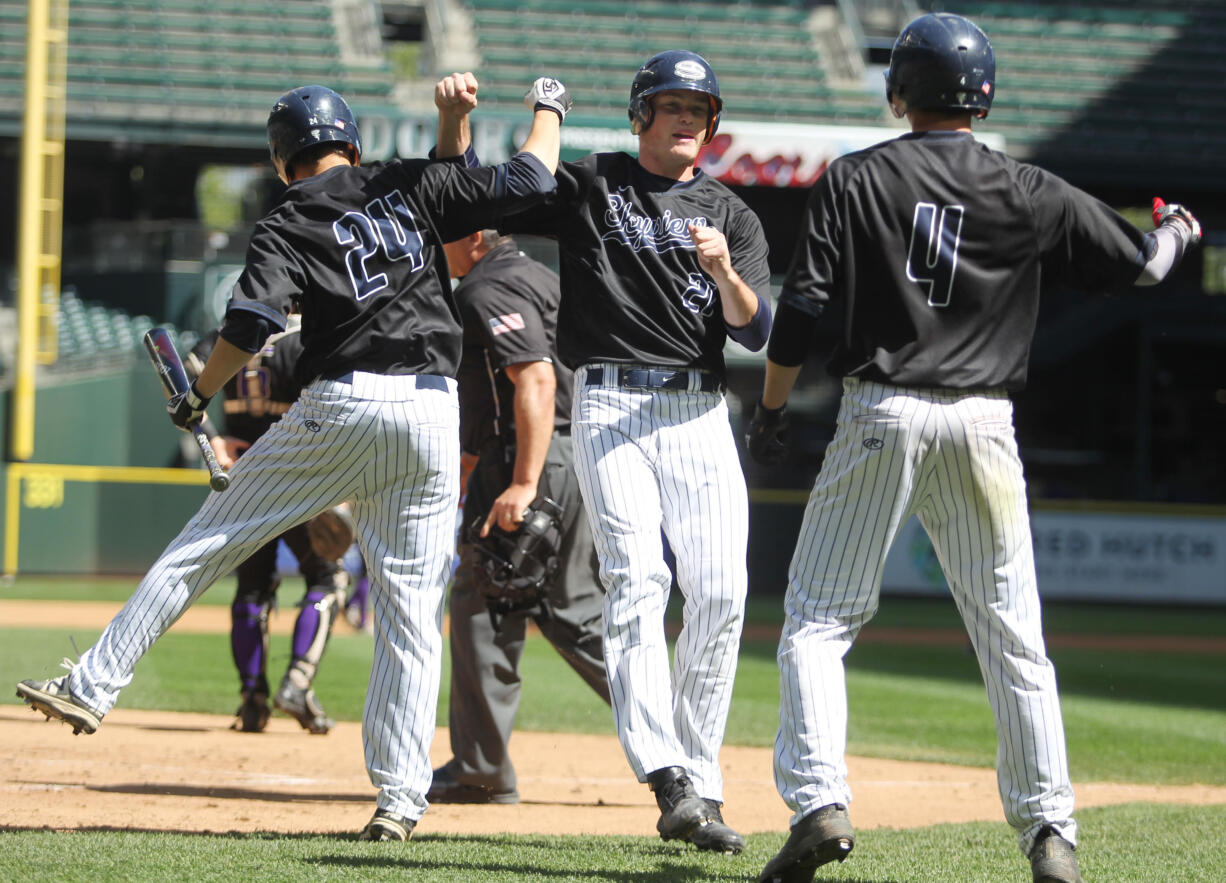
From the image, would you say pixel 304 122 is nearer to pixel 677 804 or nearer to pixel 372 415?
pixel 372 415

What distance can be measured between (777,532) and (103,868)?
49.0ft

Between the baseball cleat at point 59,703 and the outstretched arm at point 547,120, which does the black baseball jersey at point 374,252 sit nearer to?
the outstretched arm at point 547,120

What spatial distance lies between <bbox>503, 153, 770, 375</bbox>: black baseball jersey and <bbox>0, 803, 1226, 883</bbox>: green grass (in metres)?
1.30

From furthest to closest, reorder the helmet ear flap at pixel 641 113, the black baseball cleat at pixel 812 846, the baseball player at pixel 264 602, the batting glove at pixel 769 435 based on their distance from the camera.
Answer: the baseball player at pixel 264 602 < the helmet ear flap at pixel 641 113 < the batting glove at pixel 769 435 < the black baseball cleat at pixel 812 846

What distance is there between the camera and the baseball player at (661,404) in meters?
3.74

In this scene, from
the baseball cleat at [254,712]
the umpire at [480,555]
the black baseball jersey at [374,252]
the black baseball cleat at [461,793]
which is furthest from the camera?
the baseball cleat at [254,712]

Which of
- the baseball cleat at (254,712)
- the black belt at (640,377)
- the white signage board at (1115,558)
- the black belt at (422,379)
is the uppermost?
the black belt at (640,377)

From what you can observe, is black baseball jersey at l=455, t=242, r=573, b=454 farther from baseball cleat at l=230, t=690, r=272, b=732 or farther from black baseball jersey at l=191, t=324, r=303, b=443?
baseball cleat at l=230, t=690, r=272, b=732

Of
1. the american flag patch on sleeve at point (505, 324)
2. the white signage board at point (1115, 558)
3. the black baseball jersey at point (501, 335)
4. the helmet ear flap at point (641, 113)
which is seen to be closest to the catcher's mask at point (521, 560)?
the black baseball jersey at point (501, 335)

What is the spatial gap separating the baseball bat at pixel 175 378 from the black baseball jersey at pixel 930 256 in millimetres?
1513

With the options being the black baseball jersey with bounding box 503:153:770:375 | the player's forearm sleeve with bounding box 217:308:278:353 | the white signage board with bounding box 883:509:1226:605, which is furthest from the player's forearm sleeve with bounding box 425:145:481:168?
the white signage board with bounding box 883:509:1226:605

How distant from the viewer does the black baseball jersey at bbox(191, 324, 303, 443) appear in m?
5.84

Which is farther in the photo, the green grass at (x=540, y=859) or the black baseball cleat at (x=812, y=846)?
the green grass at (x=540, y=859)

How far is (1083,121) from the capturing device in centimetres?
2303
